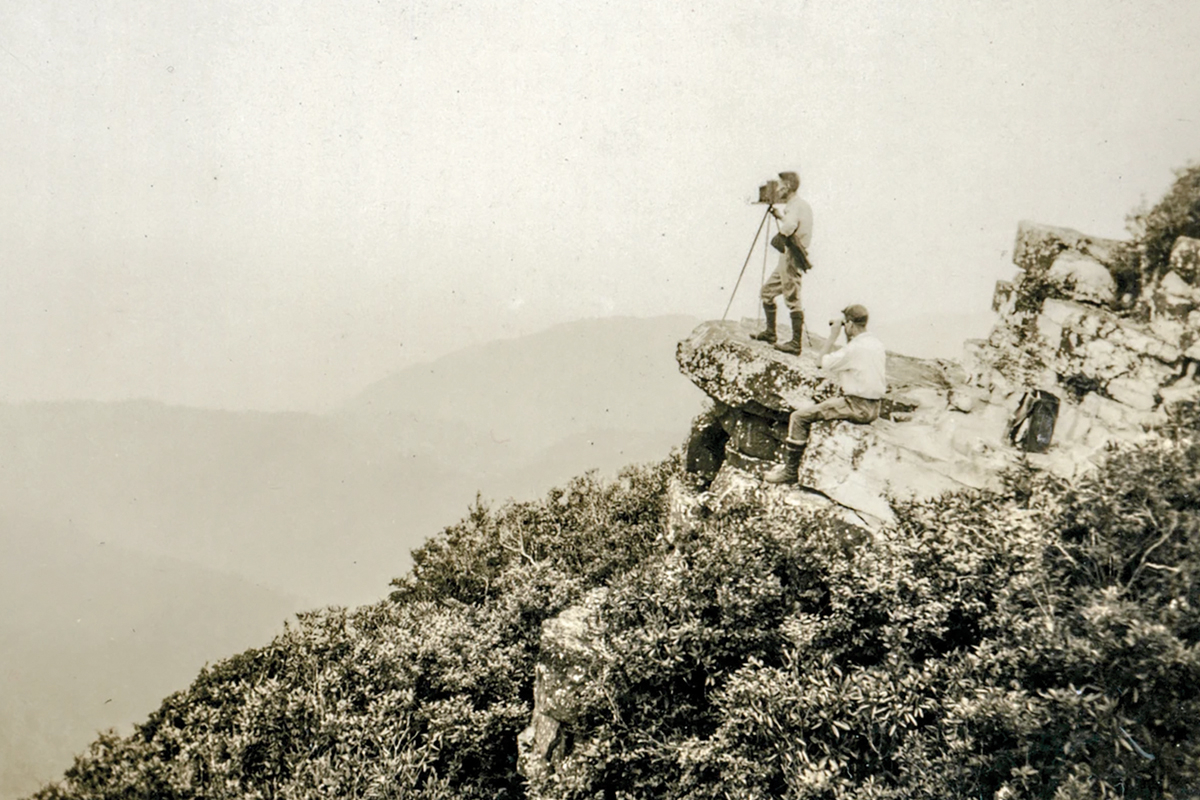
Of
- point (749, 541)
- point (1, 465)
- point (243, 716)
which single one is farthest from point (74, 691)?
point (749, 541)

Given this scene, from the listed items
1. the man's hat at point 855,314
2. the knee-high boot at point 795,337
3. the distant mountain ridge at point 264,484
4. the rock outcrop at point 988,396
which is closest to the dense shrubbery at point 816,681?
the rock outcrop at point 988,396

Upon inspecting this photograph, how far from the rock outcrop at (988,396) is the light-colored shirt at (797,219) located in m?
2.85

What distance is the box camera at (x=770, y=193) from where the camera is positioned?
13.7m

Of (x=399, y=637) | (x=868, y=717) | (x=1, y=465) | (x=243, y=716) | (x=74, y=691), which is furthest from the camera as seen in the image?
(x=1, y=465)

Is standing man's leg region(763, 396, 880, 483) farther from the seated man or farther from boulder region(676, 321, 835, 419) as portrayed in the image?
boulder region(676, 321, 835, 419)

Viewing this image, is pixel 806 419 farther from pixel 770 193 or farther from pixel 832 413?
pixel 770 193

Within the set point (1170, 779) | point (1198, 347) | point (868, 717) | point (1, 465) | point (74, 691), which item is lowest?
point (74, 691)

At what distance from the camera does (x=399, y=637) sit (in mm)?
14945

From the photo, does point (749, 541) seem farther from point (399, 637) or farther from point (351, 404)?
point (351, 404)

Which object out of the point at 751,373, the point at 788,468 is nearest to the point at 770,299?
the point at 751,373

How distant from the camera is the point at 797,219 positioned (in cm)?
1294

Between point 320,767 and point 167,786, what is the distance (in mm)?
2551

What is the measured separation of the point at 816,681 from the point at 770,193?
932cm

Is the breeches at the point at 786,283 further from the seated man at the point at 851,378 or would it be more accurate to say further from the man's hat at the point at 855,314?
the man's hat at the point at 855,314
